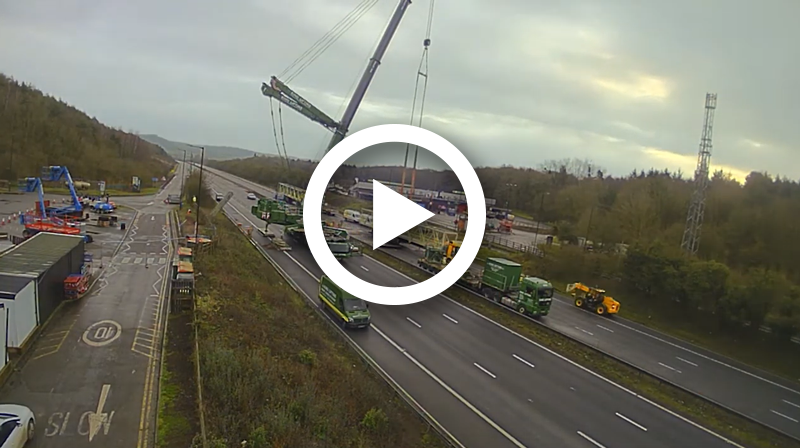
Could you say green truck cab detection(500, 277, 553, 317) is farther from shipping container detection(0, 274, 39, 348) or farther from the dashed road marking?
shipping container detection(0, 274, 39, 348)

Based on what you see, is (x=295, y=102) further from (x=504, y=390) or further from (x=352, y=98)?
(x=504, y=390)

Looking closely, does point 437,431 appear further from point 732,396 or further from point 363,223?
point 363,223

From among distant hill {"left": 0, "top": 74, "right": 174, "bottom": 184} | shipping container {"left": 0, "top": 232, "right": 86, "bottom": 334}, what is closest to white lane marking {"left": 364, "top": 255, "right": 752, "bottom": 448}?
shipping container {"left": 0, "top": 232, "right": 86, "bottom": 334}

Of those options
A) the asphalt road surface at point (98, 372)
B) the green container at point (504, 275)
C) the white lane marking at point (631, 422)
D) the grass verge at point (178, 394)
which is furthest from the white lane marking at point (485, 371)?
the asphalt road surface at point (98, 372)

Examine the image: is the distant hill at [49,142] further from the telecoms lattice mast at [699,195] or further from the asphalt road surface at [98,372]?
the telecoms lattice mast at [699,195]

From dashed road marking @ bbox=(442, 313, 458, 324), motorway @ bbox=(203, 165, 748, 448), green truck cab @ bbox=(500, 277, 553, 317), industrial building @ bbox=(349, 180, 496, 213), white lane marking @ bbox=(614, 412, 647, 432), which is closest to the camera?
motorway @ bbox=(203, 165, 748, 448)

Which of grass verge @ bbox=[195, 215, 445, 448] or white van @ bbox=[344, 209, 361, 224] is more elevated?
white van @ bbox=[344, 209, 361, 224]

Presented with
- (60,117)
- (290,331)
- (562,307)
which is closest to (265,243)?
(290,331)
